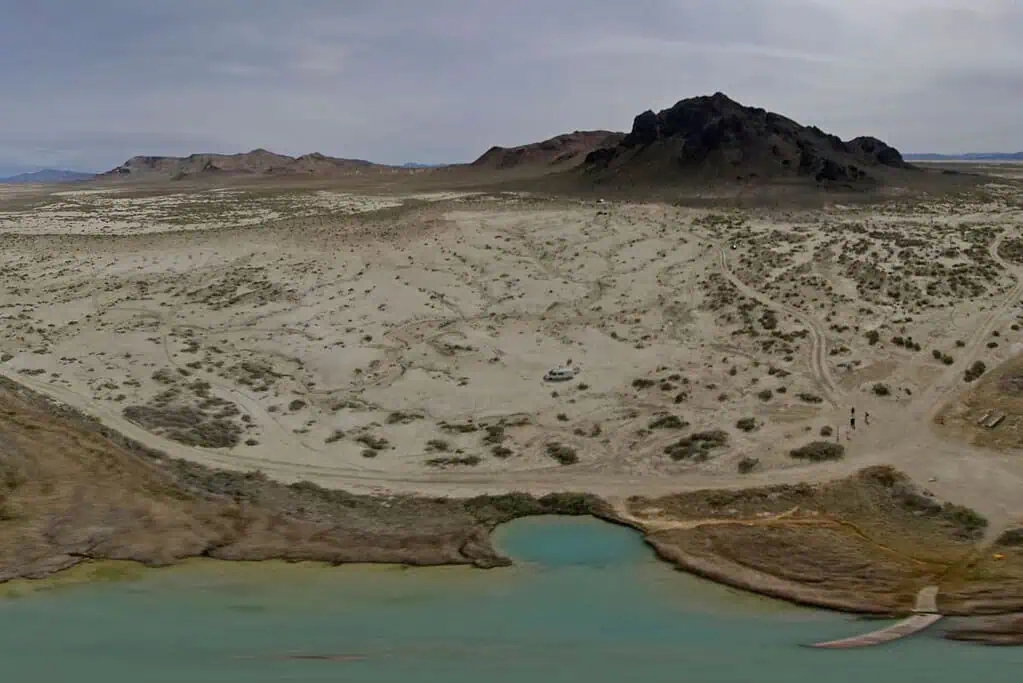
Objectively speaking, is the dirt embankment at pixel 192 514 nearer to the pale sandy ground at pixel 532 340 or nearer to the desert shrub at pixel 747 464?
the pale sandy ground at pixel 532 340

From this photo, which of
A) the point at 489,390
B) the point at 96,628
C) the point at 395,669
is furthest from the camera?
the point at 489,390

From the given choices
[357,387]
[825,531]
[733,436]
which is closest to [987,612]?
[825,531]

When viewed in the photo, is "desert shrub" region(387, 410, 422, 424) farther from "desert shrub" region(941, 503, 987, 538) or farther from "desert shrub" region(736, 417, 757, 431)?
"desert shrub" region(941, 503, 987, 538)

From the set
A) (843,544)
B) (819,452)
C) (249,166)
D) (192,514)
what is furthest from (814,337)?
(249,166)

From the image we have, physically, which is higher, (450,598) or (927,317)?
(927,317)

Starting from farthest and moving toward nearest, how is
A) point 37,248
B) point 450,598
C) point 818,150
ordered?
point 818,150 → point 37,248 → point 450,598

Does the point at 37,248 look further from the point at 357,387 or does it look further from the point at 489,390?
the point at 489,390
